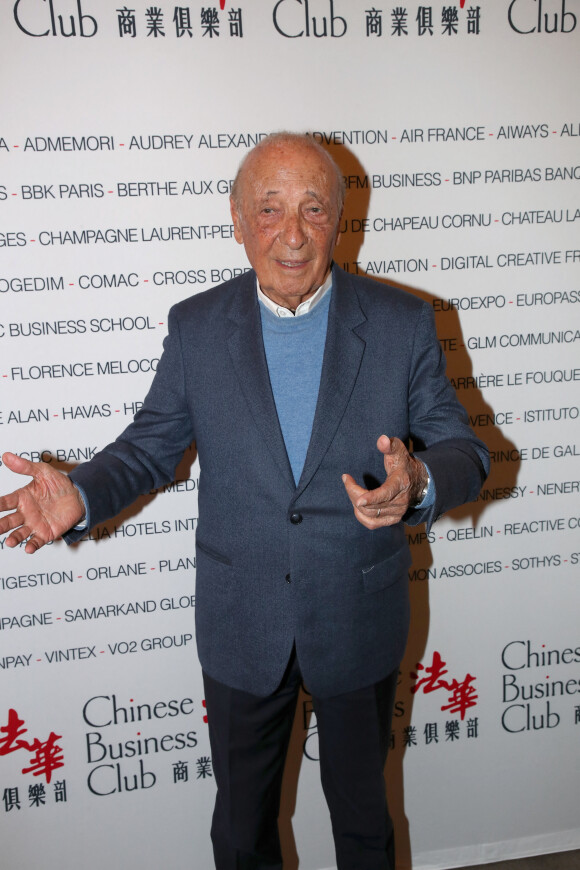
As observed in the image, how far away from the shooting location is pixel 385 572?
1692 mm

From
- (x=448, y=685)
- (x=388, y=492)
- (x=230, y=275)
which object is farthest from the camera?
(x=448, y=685)

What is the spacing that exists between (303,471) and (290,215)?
56 centimetres

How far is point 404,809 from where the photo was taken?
8.04ft

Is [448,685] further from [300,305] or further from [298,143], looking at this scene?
[298,143]

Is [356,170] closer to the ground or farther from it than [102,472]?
farther from it

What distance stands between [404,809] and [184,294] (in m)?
1.85

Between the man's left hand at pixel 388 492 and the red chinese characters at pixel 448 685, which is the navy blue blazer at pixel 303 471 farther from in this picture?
the red chinese characters at pixel 448 685

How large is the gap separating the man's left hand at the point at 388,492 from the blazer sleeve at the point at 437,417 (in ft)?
0.60

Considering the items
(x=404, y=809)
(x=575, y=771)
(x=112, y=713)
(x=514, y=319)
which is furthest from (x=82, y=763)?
(x=514, y=319)

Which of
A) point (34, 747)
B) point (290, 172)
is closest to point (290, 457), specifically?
point (290, 172)

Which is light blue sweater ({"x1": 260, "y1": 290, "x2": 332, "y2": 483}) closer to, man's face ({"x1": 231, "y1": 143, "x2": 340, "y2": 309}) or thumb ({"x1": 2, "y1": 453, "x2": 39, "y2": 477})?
man's face ({"x1": 231, "y1": 143, "x2": 340, "y2": 309})

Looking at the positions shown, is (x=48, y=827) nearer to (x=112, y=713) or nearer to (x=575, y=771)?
(x=112, y=713)

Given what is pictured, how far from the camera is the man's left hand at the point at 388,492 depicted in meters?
1.28

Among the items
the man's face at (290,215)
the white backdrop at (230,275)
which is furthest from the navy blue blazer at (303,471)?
the white backdrop at (230,275)
